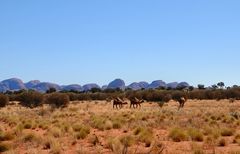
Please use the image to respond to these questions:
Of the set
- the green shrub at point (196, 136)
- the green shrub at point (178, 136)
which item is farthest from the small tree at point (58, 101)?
the green shrub at point (196, 136)

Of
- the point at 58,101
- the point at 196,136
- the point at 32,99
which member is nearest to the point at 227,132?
the point at 196,136

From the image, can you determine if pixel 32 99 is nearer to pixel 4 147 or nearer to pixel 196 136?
pixel 196 136

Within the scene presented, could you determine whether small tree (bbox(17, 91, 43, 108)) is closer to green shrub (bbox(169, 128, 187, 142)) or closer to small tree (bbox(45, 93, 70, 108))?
small tree (bbox(45, 93, 70, 108))

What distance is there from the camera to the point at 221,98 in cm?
8912

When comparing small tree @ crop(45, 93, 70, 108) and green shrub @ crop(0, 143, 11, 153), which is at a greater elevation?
small tree @ crop(45, 93, 70, 108)

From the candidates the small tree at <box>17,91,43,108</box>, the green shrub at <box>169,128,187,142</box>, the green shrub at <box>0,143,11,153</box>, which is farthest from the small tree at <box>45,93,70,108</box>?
the green shrub at <box>0,143,11,153</box>

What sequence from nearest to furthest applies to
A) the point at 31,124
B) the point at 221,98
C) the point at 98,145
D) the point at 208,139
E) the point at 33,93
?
1. the point at 98,145
2. the point at 208,139
3. the point at 31,124
4. the point at 33,93
5. the point at 221,98

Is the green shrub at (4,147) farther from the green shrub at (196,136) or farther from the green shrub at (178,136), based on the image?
the green shrub at (196,136)

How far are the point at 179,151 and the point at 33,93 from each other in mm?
55178

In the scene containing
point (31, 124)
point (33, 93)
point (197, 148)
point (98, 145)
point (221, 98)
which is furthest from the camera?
point (221, 98)

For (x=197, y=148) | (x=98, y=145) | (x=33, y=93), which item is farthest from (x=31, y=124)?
(x=33, y=93)

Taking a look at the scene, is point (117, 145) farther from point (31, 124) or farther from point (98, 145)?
point (31, 124)

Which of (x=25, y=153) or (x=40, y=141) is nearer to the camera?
(x=25, y=153)

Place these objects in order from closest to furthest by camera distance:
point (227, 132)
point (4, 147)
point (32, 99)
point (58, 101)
A: point (4, 147) < point (227, 132) < point (58, 101) < point (32, 99)
